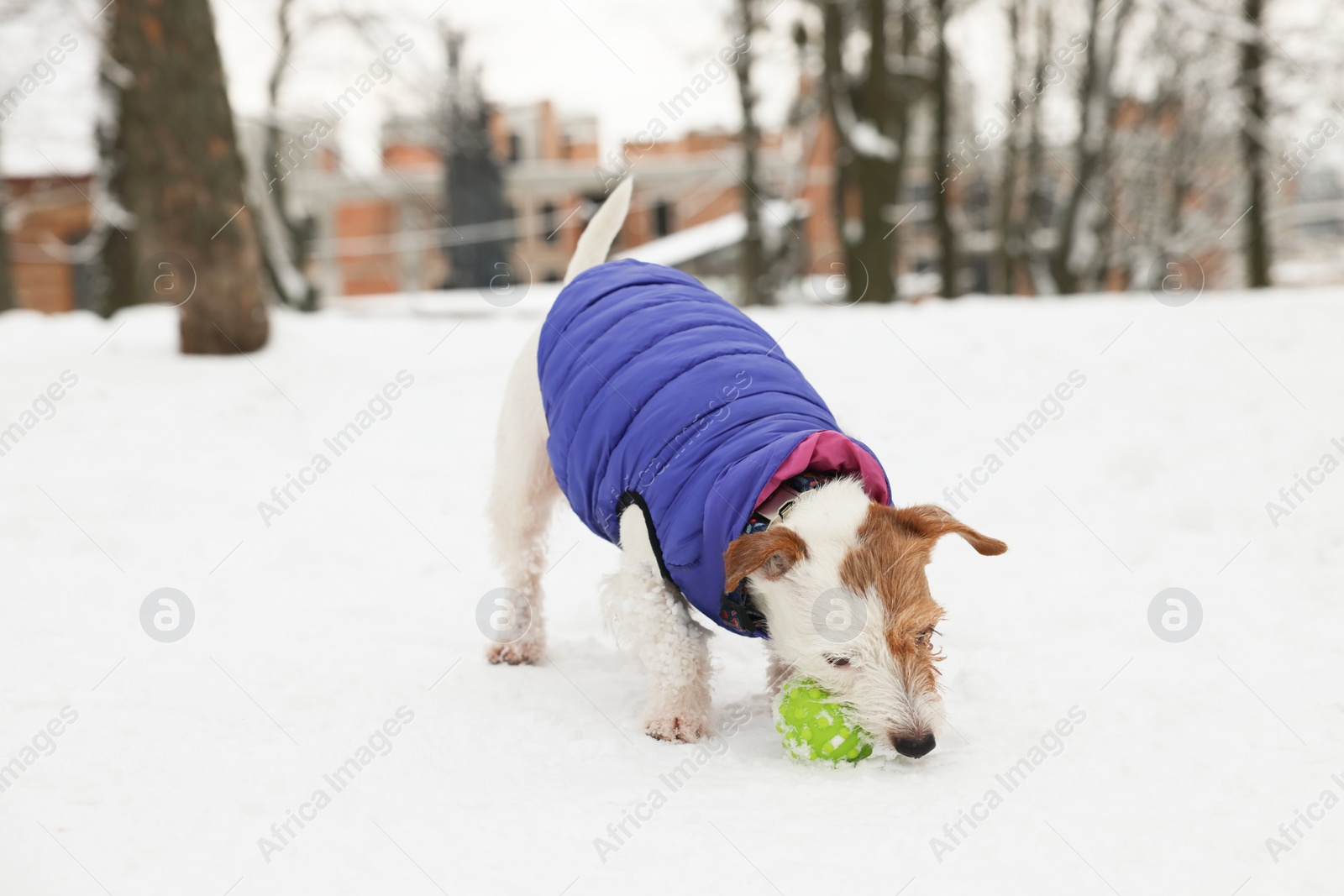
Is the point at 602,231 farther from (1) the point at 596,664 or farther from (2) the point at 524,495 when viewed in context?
(1) the point at 596,664

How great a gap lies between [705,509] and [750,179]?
17.3m

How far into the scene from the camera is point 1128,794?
294 centimetres

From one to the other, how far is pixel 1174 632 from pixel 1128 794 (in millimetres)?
1469

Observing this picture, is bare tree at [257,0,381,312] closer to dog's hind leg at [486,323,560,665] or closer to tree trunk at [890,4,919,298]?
tree trunk at [890,4,919,298]

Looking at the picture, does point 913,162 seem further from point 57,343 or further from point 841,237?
point 57,343

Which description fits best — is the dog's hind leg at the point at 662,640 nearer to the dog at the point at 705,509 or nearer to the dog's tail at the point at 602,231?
the dog at the point at 705,509

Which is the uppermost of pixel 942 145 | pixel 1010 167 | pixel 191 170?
pixel 191 170

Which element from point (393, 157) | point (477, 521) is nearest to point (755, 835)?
point (477, 521)

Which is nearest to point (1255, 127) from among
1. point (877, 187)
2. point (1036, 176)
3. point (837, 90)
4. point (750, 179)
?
point (837, 90)

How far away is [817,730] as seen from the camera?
10.2 ft

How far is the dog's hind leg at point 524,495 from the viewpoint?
4387 millimetres

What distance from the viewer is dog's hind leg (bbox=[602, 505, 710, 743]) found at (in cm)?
353

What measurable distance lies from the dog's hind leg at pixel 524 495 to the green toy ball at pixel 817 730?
141 centimetres

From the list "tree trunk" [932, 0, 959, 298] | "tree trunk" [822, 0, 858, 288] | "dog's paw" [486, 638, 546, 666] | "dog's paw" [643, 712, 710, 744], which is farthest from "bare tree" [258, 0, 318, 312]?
"dog's paw" [643, 712, 710, 744]
